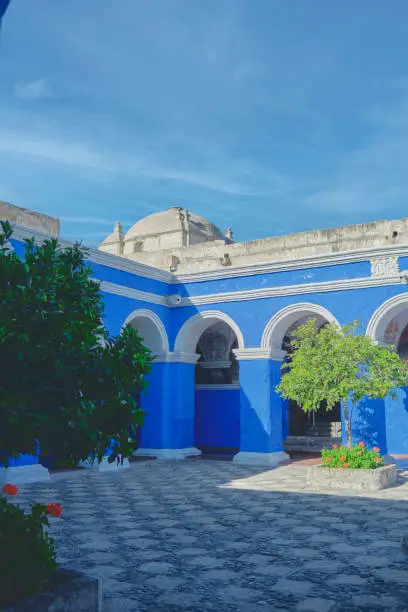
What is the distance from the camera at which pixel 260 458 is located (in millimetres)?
12539

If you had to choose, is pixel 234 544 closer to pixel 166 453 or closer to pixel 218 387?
pixel 166 453

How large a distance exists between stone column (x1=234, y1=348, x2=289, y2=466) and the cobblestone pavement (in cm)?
309

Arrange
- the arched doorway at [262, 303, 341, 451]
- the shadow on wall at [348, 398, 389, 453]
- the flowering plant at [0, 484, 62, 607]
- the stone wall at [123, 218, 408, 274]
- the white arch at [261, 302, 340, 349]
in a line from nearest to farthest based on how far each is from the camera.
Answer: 1. the flowering plant at [0, 484, 62, 607]
2. the shadow on wall at [348, 398, 389, 453]
3. the white arch at [261, 302, 340, 349]
4. the stone wall at [123, 218, 408, 274]
5. the arched doorway at [262, 303, 341, 451]

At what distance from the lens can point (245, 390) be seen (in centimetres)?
1310

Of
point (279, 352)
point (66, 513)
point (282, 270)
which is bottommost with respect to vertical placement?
point (66, 513)

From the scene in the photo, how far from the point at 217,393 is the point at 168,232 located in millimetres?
6959

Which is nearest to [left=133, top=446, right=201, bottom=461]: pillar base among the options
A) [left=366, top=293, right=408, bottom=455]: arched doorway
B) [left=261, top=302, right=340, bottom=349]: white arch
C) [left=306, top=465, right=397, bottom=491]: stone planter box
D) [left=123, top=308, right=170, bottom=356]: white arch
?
[left=123, top=308, right=170, bottom=356]: white arch

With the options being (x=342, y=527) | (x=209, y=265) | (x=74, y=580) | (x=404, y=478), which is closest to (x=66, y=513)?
(x=342, y=527)

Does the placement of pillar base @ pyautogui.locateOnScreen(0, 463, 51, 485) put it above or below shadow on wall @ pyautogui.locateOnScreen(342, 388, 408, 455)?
below

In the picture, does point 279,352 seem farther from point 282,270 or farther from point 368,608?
point 368,608

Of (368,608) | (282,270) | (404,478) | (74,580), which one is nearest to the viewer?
(74,580)

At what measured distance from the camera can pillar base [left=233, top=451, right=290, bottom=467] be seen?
492 inches

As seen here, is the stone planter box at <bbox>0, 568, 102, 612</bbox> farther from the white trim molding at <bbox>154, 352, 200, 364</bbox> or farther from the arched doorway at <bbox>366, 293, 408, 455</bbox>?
the white trim molding at <bbox>154, 352, 200, 364</bbox>

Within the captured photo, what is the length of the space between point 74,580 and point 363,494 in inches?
242
